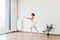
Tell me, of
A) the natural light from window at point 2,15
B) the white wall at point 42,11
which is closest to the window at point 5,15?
the natural light from window at point 2,15

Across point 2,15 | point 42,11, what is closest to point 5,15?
point 2,15

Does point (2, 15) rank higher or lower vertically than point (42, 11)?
lower

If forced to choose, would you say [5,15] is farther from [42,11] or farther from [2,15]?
[42,11]

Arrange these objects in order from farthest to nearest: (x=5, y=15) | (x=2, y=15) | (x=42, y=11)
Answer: (x=5, y=15) → (x=2, y=15) → (x=42, y=11)

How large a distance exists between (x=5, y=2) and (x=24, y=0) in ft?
3.16

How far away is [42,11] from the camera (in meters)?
5.52

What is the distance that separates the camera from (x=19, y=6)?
624 cm

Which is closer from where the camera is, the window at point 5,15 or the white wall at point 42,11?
the white wall at point 42,11

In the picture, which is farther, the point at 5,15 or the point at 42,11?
the point at 5,15

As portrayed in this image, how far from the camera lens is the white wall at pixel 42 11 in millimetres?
5215

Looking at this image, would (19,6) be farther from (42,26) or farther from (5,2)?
(42,26)

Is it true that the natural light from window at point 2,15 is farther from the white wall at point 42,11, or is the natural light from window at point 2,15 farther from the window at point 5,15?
the white wall at point 42,11

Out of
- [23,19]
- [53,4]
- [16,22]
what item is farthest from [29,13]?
[53,4]

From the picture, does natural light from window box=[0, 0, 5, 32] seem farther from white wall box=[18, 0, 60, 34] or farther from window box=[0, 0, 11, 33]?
white wall box=[18, 0, 60, 34]
